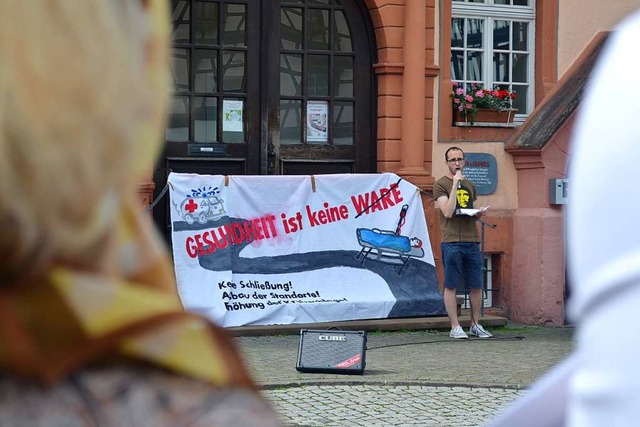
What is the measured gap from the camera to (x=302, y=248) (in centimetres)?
1312

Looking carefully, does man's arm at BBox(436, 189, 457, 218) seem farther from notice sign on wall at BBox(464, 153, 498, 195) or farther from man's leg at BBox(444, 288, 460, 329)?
notice sign on wall at BBox(464, 153, 498, 195)

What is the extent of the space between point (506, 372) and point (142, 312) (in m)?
9.60

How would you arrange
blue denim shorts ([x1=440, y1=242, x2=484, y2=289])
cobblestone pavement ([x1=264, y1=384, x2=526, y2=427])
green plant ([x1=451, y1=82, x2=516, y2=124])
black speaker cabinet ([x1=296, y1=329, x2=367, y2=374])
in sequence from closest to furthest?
cobblestone pavement ([x1=264, y1=384, x2=526, y2=427]), black speaker cabinet ([x1=296, y1=329, x2=367, y2=374]), blue denim shorts ([x1=440, y1=242, x2=484, y2=289]), green plant ([x1=451, y1=82, x2=516, y2=124])

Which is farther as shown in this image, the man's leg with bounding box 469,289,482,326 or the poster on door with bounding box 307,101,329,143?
the poster on door with bounding box 307,101,329,143

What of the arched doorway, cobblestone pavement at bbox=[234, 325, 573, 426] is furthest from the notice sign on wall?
cobblestone pavement at bbox=[234, 325, 573, 426]

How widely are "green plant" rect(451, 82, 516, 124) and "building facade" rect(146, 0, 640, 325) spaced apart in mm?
116

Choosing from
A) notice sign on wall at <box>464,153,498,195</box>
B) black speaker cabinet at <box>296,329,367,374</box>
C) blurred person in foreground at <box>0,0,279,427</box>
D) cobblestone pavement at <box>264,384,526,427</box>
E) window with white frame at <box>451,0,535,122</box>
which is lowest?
cobblestone pavement at <box>264,384,526,427</box>

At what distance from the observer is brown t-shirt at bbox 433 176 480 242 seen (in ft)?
40.1

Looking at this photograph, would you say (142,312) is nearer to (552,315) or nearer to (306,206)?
(306,206)

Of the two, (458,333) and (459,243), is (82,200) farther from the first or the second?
(458,333)

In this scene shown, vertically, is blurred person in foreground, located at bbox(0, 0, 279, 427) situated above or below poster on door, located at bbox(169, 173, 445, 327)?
above

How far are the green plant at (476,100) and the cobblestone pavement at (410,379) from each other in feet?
9.48

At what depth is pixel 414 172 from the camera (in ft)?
47.4

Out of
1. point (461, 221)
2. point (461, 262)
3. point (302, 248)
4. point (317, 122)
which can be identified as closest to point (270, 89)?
point (317, 122)
